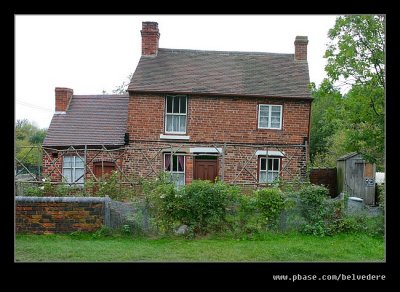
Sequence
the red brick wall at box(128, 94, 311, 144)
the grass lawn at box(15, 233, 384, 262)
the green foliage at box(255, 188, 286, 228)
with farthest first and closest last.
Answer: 1. the red brick wall at box(128, 94, 311, 144)
2. the green foliage at box(255, 188, 286, 228)
3. the grass lawn at box(15, 233, 384, 262)

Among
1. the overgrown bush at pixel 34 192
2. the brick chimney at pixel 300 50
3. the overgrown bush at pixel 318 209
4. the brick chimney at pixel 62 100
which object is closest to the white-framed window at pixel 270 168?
the brick chimney at pixel 300 50

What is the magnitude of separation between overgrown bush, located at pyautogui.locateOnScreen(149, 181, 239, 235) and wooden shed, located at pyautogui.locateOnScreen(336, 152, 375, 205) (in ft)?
33.9

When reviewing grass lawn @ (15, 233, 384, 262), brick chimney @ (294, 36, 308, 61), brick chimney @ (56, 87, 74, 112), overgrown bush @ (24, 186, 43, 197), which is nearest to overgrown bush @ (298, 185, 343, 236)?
grass lawn @ (15, 233, 384, 262)

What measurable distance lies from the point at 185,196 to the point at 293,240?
2.59 meters

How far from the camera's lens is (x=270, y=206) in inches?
390

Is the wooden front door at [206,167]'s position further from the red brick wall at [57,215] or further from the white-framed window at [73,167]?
the red brick wall at [57,215]

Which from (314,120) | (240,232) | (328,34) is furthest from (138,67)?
(314,120)

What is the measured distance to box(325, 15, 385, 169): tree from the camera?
10.6 metres

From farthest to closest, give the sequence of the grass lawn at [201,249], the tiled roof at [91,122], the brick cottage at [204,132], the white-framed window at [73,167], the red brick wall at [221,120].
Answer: the tiled roof at [91,122] < the white-framed window at [73,167] < the red brick wall at [221,120] < the brick cottage at [204,132] < the grass lawn at [201,249]

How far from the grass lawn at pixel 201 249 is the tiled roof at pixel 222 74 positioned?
10425mm

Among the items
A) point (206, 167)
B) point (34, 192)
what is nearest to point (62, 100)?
point (206, 167)

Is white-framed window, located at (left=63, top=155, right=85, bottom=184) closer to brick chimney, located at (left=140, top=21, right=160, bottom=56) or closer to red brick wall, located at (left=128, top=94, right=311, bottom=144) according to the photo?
red brick wall, located at (left=128, top=94, right=311, bottom=144)

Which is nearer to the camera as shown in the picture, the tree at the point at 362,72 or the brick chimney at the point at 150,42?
the tree at the point at 362,72

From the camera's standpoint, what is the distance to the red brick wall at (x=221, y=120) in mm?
Answer: 18812
